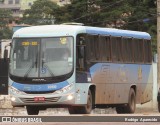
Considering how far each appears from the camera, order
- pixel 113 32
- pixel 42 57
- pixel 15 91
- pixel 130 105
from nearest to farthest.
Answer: pixel 42 57 < pixel 15 91 < pixel 113 32 < pixel 130 105

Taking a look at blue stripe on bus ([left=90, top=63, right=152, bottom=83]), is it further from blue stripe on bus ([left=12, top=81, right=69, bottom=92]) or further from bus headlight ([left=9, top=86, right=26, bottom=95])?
bus headlight ([left=9, top=86, right=26, bottom=95])

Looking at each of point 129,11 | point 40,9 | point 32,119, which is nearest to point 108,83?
point 32,119

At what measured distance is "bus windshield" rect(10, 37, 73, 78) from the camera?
20.7m

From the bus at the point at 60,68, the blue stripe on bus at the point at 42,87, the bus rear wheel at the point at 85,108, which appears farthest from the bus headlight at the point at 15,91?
the bus rear wheel at the point at 85,108

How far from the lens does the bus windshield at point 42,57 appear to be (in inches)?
813

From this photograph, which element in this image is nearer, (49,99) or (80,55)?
(49,99)

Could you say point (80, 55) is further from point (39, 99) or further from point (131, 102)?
point (131, 102)

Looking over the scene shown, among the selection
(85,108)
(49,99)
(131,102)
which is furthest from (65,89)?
(131,102)

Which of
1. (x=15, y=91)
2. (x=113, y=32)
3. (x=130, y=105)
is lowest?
(x=130, y=105)

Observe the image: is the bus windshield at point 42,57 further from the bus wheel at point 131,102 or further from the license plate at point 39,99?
the bus wheel at point 131,102

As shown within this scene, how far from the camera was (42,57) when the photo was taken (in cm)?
2086

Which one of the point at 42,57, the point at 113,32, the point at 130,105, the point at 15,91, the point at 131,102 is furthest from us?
the point at 131,102

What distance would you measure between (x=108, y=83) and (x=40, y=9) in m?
101

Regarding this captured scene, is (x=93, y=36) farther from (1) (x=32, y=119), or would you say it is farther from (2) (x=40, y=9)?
(2) (x=40, y=9)
